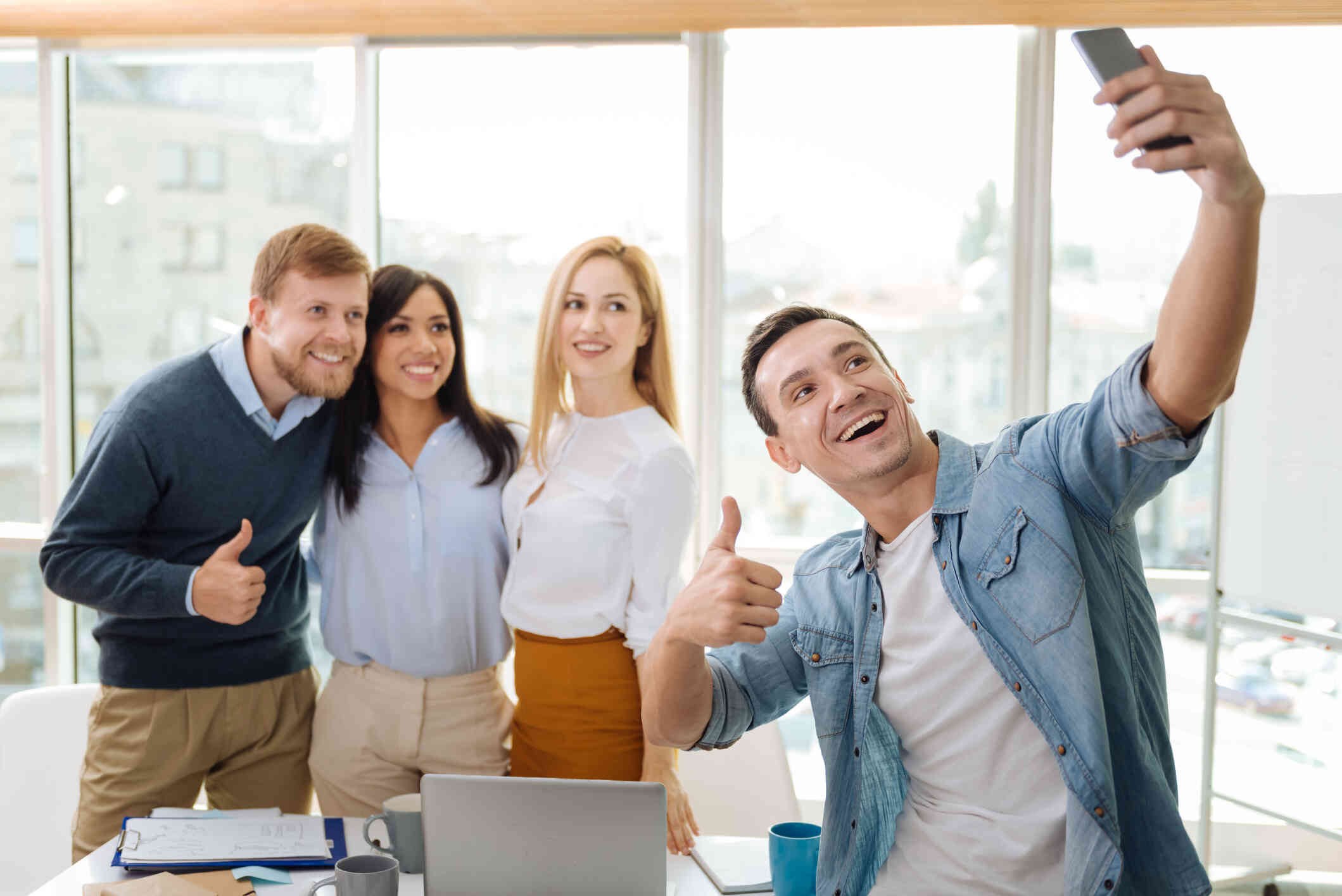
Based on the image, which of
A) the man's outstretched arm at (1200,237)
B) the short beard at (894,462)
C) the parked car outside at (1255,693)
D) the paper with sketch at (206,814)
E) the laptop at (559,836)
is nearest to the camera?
the man's outstretched arm at (1200,237)

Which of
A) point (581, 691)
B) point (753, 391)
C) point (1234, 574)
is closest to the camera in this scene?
point (753, 391)

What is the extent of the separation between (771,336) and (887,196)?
1873 mm

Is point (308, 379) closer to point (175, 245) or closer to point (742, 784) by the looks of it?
point (742, 784)

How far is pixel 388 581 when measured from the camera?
217 centimetres

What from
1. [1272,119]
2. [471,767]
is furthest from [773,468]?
[1272,119]

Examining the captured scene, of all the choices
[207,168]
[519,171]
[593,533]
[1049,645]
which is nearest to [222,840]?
[593,533]

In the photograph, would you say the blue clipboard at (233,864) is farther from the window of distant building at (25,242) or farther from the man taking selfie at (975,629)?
the window of distant building at (25,242)

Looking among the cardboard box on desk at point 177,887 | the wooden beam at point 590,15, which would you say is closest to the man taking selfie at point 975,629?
the cardboard box on desk at point 177,887

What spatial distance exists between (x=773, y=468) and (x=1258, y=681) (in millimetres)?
1530

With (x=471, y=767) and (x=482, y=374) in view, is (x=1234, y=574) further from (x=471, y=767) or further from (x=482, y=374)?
(x=482, y=374)

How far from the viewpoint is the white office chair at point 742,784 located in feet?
7.35

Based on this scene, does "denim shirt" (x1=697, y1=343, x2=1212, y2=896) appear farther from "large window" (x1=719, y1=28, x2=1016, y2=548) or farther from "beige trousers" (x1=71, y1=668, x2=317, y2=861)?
"large window" (x1=719, y1=28, x2=1016, y2=548)

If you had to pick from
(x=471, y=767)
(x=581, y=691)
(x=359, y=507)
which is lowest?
(x=471, y=767)

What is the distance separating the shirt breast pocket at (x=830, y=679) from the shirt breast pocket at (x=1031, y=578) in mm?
250
